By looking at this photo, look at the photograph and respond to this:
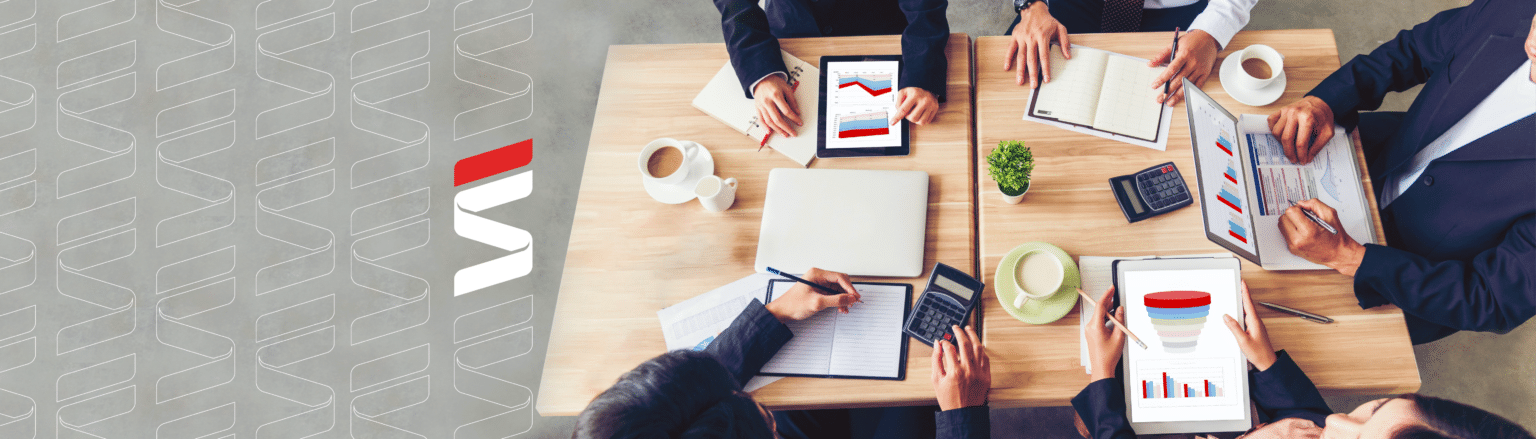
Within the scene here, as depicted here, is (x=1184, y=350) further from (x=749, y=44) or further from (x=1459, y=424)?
(x=749, y=44)

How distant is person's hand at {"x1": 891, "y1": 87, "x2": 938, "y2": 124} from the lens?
127cm

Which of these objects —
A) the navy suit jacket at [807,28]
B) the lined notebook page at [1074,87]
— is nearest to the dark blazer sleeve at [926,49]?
the navy suit jacket at [807,28]

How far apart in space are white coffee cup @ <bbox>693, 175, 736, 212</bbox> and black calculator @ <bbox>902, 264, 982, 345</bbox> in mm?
395

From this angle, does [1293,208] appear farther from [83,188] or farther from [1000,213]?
[83,188]

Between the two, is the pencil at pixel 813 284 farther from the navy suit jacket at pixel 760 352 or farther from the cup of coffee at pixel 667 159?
the cup of coffee at pixel 667 159

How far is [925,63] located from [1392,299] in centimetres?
85

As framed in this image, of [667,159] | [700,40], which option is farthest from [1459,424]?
[700,40]

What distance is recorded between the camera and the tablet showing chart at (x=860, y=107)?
1282 millimetres

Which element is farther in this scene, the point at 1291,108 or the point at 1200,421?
the point at 1291,108

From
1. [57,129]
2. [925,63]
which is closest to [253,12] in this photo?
[57,129]

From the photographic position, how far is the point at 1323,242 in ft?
3.54

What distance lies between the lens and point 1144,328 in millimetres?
1064

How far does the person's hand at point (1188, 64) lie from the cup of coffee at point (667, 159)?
36.2 inches

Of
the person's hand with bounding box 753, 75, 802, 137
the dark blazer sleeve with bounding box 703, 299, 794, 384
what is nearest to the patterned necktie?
the person's hand with bounding box 753, 75, 802, 137
